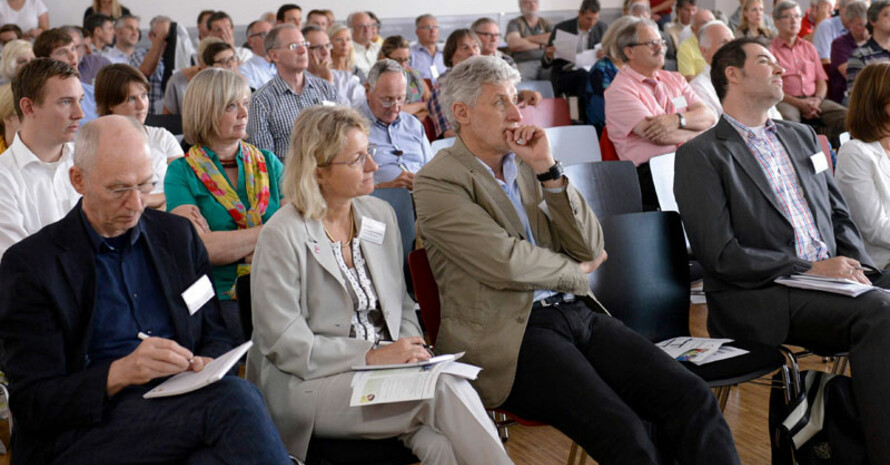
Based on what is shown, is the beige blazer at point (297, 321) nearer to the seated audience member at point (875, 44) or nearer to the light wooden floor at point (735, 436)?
the light wooden floor at point (735, 436)

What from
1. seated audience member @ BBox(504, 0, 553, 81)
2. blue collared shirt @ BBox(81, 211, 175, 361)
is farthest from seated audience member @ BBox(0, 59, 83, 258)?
seated audience member @ BBox(504, 0, 553, 81)

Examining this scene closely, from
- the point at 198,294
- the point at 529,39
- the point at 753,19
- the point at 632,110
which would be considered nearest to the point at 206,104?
the point at 198,294

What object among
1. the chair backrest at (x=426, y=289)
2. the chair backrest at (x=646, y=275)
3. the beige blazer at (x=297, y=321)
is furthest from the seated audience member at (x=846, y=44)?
the beige blazer at (x=297, y=321)

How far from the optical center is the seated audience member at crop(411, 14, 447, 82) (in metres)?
7.13

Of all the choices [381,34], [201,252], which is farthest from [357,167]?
[381,34]

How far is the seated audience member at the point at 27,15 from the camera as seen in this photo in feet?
26.4

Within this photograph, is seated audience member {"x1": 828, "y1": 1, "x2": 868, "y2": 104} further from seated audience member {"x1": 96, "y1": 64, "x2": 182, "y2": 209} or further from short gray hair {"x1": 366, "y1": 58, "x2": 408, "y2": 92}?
seated audience member {"x1": 96, "y1": 64, "x2": 182, "y2": 209}

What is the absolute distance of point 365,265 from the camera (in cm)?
226

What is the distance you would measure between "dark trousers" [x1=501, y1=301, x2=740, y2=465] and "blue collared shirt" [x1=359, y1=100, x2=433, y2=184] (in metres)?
2.02

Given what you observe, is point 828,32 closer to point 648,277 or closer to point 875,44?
point 875,44

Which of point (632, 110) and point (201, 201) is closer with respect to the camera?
point (201, 201)

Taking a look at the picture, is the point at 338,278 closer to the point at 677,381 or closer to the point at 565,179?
the point at 565,179

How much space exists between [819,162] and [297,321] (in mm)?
1936

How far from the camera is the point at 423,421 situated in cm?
199
